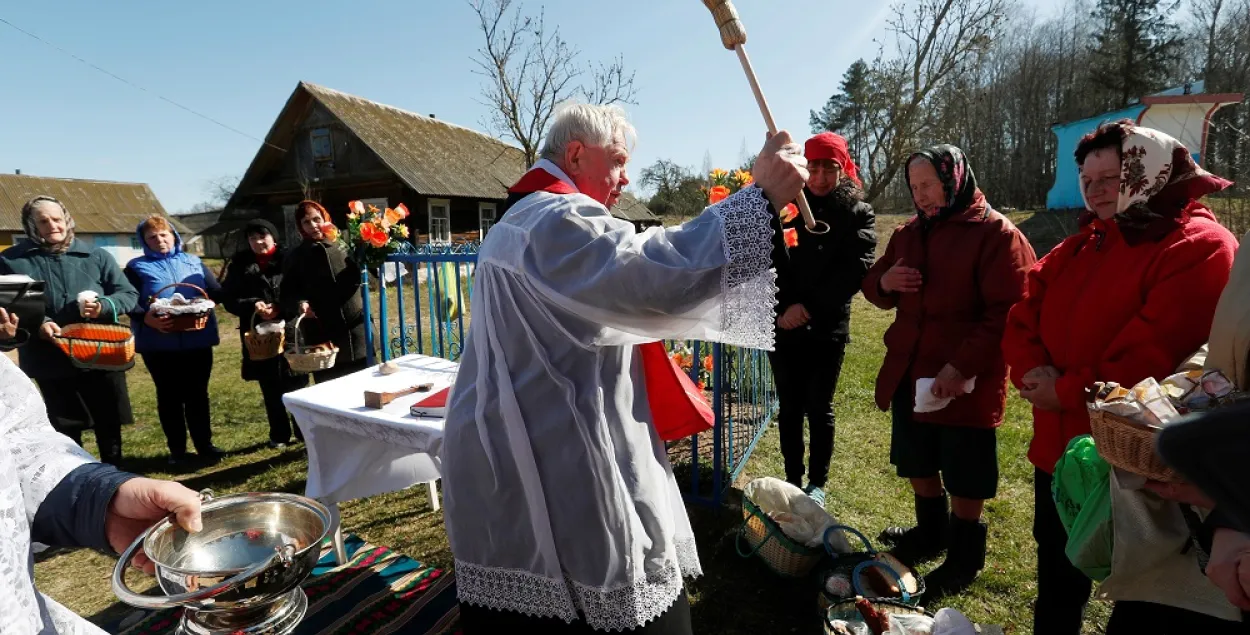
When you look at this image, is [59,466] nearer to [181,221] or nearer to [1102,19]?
[1102,19]

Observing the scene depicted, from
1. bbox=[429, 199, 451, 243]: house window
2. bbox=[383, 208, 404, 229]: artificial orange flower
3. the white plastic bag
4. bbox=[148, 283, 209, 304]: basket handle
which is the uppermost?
bbox=[429, 199, 451, 243]: house window

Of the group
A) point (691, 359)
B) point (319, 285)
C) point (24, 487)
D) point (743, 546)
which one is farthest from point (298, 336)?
point (24, 487)

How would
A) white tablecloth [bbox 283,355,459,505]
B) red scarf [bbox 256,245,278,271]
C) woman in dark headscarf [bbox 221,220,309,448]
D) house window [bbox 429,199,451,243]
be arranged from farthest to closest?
1. house window [bbox 429,199,451,243]
2. red scarf [bbox 256,245,278,271]
3. woman in dark headscarf [bbox 221,220,309,448]
4. white tablecloth [bbox 283,355,459,505]

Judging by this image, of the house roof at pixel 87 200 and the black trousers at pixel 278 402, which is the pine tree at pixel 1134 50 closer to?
the black trousers at pixel 278 402

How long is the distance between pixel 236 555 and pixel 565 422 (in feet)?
2.32

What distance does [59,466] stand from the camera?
106 centimetres

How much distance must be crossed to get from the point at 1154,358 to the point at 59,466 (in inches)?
103

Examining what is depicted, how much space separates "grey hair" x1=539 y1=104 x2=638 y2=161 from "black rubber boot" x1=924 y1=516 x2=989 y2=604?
8.07ft

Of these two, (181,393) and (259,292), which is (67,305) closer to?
(181,393)

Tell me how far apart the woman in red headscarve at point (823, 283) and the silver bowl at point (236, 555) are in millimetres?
2693

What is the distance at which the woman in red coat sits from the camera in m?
2.54

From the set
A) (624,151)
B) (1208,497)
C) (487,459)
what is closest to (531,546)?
(487,459)

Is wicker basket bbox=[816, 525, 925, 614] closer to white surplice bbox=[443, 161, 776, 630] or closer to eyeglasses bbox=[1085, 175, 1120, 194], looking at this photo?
white surplice bbox=[443, 161, 776, 630]

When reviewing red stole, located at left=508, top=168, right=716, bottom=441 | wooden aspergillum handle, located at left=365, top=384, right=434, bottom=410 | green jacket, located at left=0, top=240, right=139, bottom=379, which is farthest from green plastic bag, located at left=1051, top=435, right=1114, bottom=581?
green jacket, located at left=0, top=240, right=139, bottom=379
